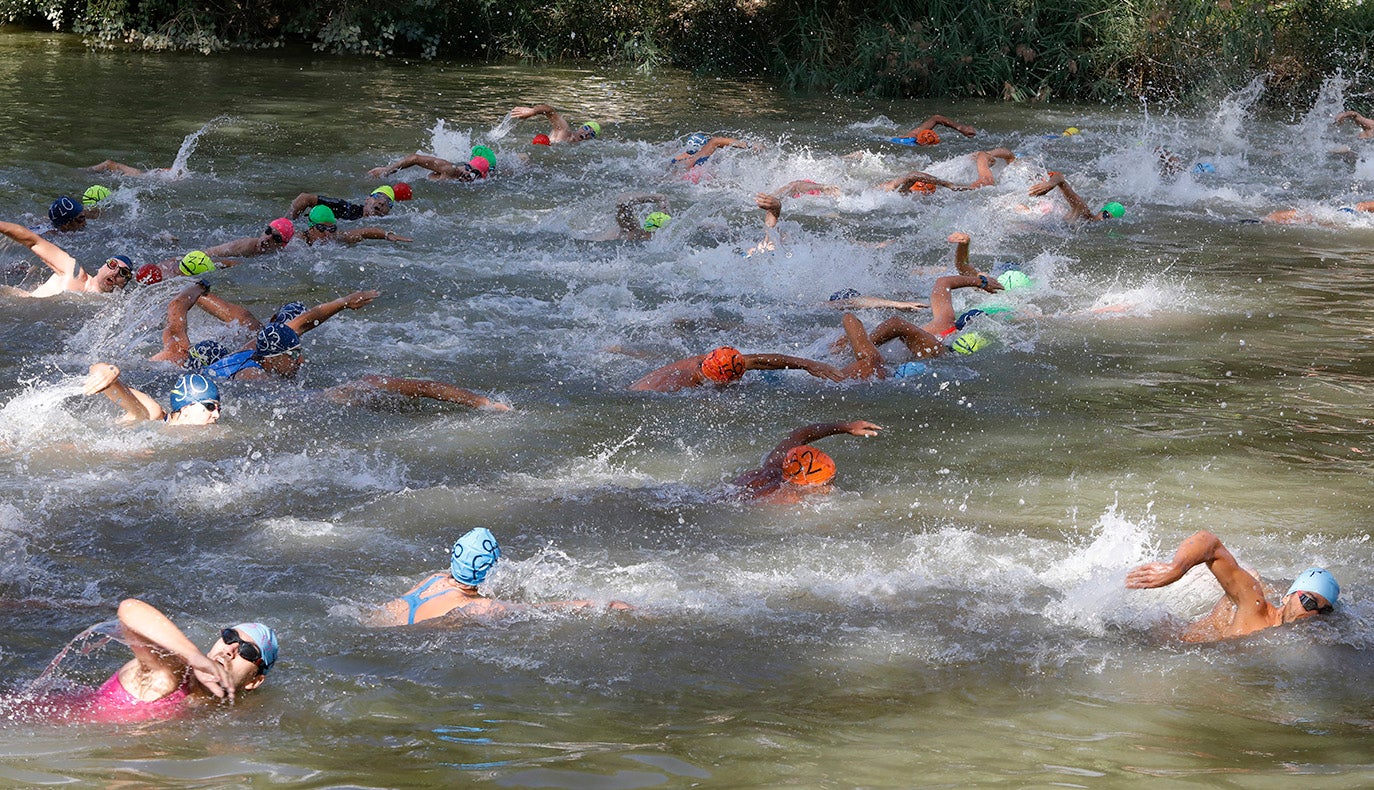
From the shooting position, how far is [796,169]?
16047mm

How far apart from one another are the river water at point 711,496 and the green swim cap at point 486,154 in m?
0.23

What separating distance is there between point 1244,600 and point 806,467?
7.84ft

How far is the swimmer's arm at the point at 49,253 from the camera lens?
1042 cm

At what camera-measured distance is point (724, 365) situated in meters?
9.08

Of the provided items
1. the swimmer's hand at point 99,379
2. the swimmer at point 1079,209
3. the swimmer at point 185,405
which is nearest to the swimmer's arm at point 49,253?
the swimmer at point 185,405

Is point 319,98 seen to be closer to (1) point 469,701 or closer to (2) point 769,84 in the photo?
(2) point 769,84

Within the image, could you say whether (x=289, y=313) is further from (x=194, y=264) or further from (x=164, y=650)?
(x=164, y=650)

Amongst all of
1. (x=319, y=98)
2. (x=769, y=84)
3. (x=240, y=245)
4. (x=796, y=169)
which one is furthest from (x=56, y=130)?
(x=769, y=84)

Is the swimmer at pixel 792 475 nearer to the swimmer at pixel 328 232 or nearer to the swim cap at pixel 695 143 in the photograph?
the swimmer at pixel 328 232

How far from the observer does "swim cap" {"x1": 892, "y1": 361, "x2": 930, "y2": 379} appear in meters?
9.64

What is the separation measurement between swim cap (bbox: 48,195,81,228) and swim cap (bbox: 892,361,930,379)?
7.47 meters

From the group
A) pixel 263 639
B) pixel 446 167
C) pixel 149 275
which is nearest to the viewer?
pixel 263 639

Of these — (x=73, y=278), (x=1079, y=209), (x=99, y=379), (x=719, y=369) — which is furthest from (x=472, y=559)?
(x=1079, y=209)

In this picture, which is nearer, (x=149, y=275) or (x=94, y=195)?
(x=149, y=275)
